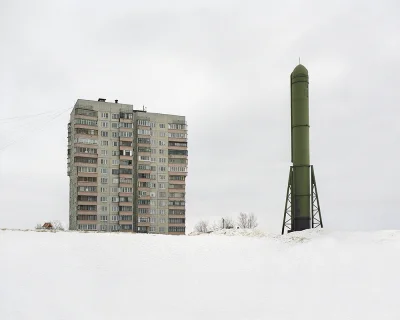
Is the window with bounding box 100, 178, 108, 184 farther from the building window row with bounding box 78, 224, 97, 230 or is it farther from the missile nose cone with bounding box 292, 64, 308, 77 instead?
the missile nose cone with bounding box 292, 64, 308, 77

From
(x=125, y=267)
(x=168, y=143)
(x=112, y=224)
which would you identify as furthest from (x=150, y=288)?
(x=168, y=143)

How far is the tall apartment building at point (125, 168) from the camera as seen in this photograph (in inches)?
2522

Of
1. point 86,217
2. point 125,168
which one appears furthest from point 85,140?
point 86,217

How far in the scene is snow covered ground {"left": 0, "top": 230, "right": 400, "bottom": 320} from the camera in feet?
67.1

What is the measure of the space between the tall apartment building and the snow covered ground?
118 ft

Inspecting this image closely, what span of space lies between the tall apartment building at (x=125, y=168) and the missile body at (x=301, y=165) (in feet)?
113

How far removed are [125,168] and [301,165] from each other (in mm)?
35925

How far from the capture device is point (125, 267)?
80.2 ft

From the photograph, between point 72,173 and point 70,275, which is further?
point 72,173

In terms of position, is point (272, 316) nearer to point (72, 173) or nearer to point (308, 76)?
point (308, 76)

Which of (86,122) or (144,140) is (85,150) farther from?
(144,140)

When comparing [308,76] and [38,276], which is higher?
[308,76]

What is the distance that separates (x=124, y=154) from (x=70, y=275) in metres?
45.4

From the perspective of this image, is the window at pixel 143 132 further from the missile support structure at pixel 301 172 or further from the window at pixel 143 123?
the missile support structure at pixel 301 172
